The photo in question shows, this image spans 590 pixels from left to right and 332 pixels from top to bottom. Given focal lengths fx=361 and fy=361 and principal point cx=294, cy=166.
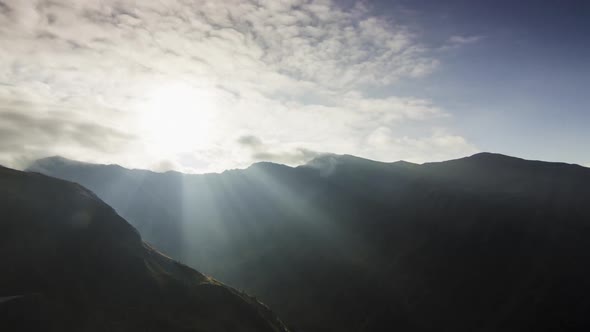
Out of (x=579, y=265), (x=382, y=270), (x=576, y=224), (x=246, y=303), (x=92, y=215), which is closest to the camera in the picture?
(x=92, y=215)

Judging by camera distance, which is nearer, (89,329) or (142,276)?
(89,329)

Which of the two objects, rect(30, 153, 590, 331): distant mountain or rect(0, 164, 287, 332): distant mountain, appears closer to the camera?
rect(0, 164, 287, 332): distant mountain

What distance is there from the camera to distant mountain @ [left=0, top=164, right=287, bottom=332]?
198 feet

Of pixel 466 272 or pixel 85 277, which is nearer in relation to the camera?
pixel 85 277

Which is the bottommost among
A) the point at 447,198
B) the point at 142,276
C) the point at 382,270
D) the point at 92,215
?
the point at 382,270

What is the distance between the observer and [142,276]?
81.6 meters

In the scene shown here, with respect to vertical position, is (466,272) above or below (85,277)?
below

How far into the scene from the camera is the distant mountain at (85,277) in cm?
6025

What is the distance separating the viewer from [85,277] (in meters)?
71.8

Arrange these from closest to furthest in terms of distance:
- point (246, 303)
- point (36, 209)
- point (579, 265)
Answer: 1. point (36, 209)
2. point (246, 303)
3. point (579, 265)

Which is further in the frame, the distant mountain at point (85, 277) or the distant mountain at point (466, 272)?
the distant mountain at point (466, 272)

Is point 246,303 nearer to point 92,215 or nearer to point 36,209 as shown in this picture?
point 92,215

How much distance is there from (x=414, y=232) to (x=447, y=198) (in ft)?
88.4

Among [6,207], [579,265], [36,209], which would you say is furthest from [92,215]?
[579,265]
